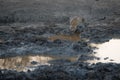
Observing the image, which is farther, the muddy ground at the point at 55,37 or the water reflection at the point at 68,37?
the water reflection at the point at 68,37

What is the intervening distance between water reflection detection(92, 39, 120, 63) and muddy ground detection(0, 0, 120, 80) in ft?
1.10

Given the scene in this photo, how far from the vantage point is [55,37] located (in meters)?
17.7

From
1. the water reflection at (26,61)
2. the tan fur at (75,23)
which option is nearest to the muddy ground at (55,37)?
the water reflection at (26,61)

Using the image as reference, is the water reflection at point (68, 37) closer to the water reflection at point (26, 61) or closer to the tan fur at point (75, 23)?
the tan fur at point (75, 23)

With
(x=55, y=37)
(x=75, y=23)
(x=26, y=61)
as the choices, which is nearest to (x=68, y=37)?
(x=55, y=37)

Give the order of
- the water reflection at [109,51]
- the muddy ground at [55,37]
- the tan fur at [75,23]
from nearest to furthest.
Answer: the muddy ground at [55,37] < the water reflection at [109,51] < the tan fur at [75,23]

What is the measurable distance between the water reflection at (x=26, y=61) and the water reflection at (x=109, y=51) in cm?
113

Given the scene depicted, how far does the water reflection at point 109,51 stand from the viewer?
12930 mm

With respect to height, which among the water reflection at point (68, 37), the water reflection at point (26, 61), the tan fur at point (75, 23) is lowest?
the water reflection at point (68, 37)

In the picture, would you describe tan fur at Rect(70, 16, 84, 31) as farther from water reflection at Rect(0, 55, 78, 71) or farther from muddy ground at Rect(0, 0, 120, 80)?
water reflection at Rect(0, 55, 78, 71)

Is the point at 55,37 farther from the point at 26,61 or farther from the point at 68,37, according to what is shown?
the point at 26,61

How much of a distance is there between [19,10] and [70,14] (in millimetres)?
3635

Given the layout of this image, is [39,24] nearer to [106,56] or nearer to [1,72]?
[106,56]

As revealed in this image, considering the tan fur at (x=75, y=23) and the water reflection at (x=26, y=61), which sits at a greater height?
the water reflection at (x=26, y=61)
